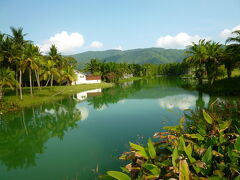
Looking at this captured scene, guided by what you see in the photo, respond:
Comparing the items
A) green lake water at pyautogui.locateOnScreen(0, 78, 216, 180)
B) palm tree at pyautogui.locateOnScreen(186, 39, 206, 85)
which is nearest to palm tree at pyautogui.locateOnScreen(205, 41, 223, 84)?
palm tree at pyautogui.locateOnScreen(186, 39, 206, 85)

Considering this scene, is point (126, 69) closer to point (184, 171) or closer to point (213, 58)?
point (213, 58)

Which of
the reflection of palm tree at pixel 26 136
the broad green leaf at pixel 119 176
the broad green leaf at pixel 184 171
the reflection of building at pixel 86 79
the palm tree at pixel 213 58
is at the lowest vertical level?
the reflection of palm tree at pixel 26 136

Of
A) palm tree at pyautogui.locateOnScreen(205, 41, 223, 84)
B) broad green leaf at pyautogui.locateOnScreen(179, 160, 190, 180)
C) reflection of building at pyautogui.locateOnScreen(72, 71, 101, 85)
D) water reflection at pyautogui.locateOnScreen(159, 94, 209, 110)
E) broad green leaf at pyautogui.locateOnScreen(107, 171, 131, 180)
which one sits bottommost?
water reflection at pyautogui.locateOnScreen(159, 94, 209, 110)

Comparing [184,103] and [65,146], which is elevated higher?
[184,103]

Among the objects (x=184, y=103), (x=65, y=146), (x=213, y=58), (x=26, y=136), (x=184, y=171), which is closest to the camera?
(x=184, y=171)

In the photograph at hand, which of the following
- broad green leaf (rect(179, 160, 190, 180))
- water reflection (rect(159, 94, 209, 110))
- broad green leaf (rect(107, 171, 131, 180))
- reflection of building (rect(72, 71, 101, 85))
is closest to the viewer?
broad green leaf (rect(179, 160, 190, 180))

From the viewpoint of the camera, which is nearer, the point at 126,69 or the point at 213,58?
the point at 213,58

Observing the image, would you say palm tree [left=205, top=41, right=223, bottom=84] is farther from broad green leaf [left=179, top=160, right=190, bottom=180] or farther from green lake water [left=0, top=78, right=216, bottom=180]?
broad green leaf [left=179, top=160, right=190, bottom=180]

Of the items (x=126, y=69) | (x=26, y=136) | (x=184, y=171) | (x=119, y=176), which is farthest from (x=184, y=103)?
(x=126, y=69)

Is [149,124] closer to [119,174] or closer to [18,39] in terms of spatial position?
[119,174]

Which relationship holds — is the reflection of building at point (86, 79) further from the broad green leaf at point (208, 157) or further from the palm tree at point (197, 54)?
the broad green leaf at point (208, 157)

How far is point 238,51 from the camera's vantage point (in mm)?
20000

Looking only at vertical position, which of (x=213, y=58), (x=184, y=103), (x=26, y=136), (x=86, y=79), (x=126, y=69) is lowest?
(x=26, y=136)

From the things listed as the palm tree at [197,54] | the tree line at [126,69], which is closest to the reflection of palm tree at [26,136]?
the palm tree at [197,54]
